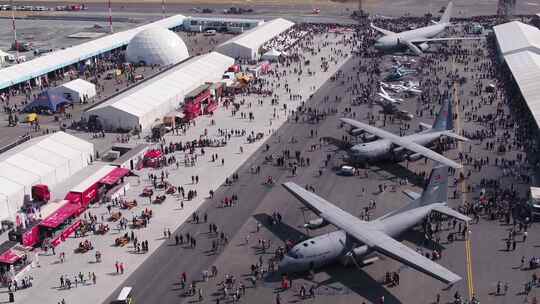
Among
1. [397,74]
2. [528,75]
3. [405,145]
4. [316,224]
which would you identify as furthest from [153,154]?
[528,75]

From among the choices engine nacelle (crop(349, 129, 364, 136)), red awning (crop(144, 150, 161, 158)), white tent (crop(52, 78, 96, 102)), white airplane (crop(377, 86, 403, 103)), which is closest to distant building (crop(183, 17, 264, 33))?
white tent (crop(52, 78, 96, 102))

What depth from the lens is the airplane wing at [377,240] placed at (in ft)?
147

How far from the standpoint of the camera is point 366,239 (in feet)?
164

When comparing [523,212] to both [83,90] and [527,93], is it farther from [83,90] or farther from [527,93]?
[83,90]

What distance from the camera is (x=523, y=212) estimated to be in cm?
6156

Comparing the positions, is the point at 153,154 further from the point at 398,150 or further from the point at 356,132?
the point at 398,150

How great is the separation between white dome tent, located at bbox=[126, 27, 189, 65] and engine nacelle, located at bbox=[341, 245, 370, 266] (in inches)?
3501

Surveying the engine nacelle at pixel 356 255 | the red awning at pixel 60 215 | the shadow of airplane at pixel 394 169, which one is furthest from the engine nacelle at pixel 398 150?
the red awning at pixel 60 215

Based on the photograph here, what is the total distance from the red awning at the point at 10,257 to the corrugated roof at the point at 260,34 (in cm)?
9377

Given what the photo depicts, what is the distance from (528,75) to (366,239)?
64.8 m

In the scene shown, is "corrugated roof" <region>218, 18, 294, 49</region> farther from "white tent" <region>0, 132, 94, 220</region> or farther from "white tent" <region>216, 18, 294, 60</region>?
"white tent" <region>0, 132, 94, 220</region>

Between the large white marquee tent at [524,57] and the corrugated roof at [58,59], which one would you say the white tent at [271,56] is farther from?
the large white marquee tent at [524,57]

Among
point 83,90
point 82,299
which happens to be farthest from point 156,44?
point 82,299

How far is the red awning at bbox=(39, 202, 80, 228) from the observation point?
5749cm
